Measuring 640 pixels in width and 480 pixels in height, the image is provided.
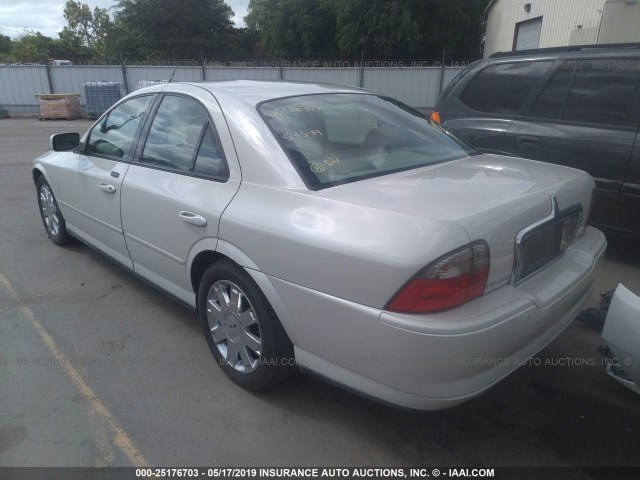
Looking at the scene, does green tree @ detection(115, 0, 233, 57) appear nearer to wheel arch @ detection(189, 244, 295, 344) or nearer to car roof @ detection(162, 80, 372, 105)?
car roof @ detection(162, 80, 372, 105)

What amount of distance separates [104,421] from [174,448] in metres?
0.47

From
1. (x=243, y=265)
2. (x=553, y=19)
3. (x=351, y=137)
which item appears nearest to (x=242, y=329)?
(x=243, y=265)

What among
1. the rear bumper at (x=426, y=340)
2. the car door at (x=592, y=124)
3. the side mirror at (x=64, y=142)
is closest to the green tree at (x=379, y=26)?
the car door at (x=592, y=124)

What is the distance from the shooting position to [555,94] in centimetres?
452

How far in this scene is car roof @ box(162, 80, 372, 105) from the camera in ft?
9.53

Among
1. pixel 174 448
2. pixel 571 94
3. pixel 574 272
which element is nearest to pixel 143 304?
pixel 174 448

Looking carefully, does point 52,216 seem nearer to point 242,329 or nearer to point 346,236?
point 242,329

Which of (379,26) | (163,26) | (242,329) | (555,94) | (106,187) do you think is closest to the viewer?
(242,329)

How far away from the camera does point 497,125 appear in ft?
15.9

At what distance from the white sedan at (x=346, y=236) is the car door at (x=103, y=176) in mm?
36

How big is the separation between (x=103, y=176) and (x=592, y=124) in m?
4.02

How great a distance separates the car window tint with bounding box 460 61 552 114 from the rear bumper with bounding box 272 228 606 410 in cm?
298

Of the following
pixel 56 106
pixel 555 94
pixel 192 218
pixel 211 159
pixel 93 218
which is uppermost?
pixel 555 94

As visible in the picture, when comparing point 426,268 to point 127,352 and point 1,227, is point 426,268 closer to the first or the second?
point 127,352
